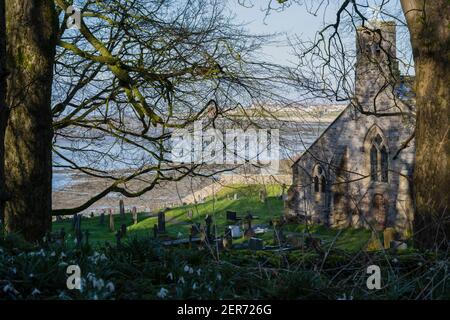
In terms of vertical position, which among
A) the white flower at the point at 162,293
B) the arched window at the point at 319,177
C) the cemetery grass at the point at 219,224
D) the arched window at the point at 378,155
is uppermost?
the arched window at the point at 378,155

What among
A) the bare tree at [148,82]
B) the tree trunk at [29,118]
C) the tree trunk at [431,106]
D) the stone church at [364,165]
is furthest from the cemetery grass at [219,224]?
the tree trunk at [431,106]

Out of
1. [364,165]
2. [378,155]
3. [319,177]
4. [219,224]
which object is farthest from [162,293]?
[319,177]

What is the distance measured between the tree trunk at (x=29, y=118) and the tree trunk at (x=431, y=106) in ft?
15.1

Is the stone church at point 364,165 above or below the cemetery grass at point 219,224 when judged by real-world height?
above

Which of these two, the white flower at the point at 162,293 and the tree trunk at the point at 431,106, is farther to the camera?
the tree trunk at the point at 431,106

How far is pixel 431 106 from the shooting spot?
246 inches

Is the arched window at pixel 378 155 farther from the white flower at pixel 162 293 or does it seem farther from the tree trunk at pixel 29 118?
the white flower at pixel 162 293

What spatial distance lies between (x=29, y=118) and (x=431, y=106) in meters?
4.96

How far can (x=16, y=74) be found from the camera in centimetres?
806

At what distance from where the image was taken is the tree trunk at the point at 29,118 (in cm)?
777

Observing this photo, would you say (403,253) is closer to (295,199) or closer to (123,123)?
(123,123)

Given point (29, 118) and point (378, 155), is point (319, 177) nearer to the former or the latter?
point (378, 155)

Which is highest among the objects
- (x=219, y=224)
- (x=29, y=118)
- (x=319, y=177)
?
(x=29, y=118)

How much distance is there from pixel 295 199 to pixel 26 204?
2760 cm
